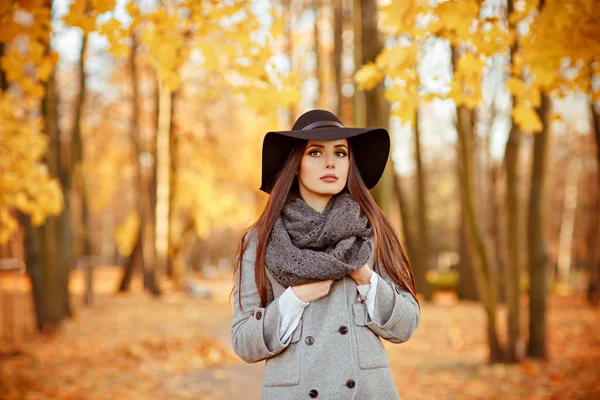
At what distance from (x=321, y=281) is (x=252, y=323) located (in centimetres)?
30

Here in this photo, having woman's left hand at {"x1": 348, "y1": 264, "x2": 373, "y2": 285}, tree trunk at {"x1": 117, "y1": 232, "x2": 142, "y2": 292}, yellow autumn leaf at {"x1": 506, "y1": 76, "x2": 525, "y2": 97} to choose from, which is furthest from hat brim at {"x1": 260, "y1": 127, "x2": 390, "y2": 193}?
tree trunk at {"x1": 117, "y1": 232, "x2": 142, "y2": 292}

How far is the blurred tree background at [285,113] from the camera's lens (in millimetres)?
3807

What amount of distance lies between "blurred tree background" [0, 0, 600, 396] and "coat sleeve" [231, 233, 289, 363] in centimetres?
192

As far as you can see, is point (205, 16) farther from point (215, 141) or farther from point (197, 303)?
point (215, 141)

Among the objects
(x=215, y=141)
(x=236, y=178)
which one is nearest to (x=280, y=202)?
(x=215, y=141)

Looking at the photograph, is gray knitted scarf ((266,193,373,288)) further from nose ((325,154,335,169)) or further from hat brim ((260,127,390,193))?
hat brim ((260,127,390,193))

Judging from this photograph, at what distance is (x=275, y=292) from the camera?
7.42 ft

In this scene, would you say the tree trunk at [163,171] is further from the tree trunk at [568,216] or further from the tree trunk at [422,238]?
the tree trunk at [568,216]

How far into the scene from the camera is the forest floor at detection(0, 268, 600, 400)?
6438 mm

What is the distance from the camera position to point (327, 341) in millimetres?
2160

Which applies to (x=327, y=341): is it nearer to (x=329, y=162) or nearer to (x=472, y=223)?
(x=329, y=162)

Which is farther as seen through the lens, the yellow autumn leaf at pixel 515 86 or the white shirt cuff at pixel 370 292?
the yellow autumn leaf at pixel 515 86

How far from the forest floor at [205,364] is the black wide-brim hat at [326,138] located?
4414 mm

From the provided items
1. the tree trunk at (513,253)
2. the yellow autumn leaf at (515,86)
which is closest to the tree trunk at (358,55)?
the tree trunk at (513,253)
